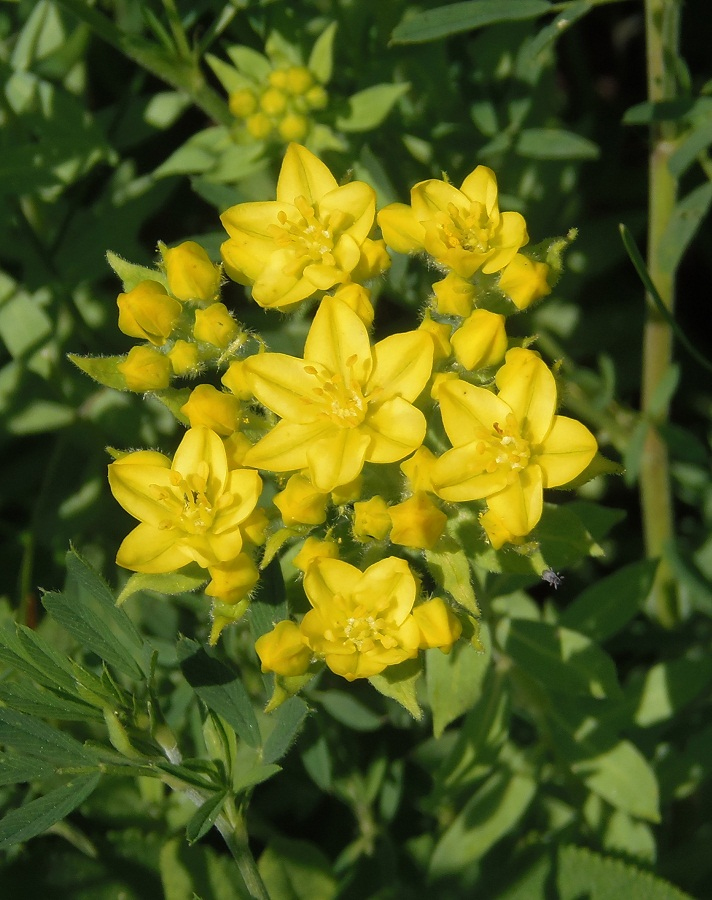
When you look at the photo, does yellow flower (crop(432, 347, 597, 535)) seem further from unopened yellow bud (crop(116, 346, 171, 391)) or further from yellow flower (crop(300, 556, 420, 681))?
unopened yellow bud (crop(116, 346, 171, 391))

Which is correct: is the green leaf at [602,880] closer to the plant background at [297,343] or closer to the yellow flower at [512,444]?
the plant background at [297,343]

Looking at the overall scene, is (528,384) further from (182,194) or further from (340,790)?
(182,194)

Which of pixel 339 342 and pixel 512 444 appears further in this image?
pixel 339 342

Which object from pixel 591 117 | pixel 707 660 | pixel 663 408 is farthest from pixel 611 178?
pixel 707 660

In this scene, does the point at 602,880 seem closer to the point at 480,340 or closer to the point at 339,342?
the point at 480,340

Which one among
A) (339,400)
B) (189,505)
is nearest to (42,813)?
(189,505)
